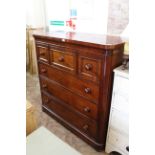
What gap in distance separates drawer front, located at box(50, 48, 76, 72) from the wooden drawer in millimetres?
270

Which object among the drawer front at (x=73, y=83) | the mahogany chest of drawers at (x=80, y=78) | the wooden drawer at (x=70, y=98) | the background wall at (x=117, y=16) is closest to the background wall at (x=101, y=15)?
the background wall at (x=117, y=16)

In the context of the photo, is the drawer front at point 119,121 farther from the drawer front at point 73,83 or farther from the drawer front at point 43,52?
the drawer front at point 43,52

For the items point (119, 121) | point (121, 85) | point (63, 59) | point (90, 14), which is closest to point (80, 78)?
point (63, 59)

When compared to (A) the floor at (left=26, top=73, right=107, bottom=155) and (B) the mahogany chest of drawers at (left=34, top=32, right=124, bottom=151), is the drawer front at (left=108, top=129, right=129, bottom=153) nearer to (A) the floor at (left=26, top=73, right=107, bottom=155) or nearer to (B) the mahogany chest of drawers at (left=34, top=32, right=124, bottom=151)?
(B) the mahogany chest of drawers at (left=34, top=32, right=124, bottom=151)

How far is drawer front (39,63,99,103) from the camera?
4.82ft

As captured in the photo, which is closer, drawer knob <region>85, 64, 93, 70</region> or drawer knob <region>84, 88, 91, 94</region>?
drawer knob <region>85, 64, 93, 70</region>

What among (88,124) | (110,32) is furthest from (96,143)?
(110,32)

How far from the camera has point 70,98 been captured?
176 cm

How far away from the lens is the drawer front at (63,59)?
61.0 inches

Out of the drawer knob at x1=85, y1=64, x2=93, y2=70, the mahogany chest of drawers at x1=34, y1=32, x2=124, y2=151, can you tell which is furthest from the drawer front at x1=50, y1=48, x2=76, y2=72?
the drawer knob at x1=85, y1=64, x2=93, y2=70

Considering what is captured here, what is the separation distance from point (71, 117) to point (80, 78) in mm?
576

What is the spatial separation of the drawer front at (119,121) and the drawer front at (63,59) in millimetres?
560

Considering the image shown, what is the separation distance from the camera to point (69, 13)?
2.30 metres
